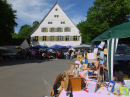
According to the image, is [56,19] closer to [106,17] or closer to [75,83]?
[106,17]

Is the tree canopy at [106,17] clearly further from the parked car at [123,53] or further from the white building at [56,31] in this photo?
the parked car at [123,53]

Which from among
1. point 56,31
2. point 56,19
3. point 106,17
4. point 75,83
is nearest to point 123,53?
point 75,83

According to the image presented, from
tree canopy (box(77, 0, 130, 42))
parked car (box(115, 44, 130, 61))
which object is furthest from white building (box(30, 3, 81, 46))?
parked car (box(115, 44, 130, 61))

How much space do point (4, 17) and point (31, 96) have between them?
17953 mm

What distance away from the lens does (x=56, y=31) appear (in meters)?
29.8

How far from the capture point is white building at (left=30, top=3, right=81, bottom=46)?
29422mm

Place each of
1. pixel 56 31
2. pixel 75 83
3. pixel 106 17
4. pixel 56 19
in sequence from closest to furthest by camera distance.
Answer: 1. pixel 75 83
2. pixel 106 17
3. pixel 56 31
4. pixel 56 19

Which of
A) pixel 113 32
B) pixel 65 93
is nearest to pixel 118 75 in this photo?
pixel 113 32

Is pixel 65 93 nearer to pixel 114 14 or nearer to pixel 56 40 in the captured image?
pixel 114 14

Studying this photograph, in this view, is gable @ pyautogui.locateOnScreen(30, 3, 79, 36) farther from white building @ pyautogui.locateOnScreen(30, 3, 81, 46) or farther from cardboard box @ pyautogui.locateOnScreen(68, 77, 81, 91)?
cardboard box @ pyautogui.locateOnScreen(68, 77, 81, 91)

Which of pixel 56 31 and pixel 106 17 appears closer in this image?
pixel 106 17

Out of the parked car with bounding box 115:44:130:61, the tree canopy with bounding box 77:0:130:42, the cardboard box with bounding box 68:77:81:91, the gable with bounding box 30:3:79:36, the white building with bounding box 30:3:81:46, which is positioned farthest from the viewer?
the gable with bounding box 30:3:79:36

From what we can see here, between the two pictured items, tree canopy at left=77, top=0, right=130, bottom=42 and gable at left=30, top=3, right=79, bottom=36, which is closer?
tree canopy at left=77, top=0, right=130, bottom=42

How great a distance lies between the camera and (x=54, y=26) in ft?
98.1
